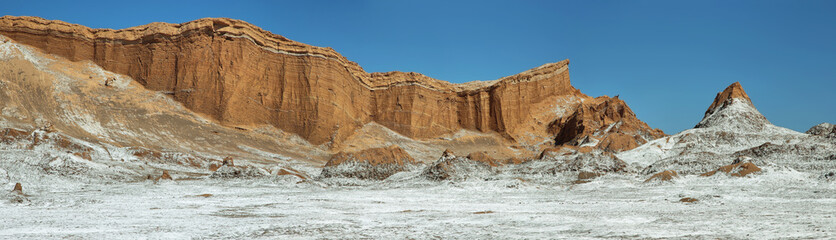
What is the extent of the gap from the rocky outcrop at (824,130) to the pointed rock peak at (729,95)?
1207 centimetres

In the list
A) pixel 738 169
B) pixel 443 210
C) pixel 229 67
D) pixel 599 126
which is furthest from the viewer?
pixel 599 126

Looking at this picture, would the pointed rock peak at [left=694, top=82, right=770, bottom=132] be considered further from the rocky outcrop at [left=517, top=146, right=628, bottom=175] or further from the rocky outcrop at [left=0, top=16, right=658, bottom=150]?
the rocky outcrop at [left=517, top=146, right=628, bottom=175]

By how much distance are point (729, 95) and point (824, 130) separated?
643 inches

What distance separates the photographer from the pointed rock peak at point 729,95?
2709 inches

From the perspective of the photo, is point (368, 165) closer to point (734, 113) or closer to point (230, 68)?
point (734, 113)

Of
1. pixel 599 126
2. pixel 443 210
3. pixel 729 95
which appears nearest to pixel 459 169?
pixel 443 210

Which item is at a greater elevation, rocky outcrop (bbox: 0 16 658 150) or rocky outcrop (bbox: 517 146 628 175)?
rocky outcrop (bbox: 0 16 658 150)

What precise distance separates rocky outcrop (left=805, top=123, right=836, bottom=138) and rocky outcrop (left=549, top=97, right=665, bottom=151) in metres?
17.7

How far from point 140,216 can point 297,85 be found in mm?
69587

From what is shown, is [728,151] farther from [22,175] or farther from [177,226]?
[22,175]

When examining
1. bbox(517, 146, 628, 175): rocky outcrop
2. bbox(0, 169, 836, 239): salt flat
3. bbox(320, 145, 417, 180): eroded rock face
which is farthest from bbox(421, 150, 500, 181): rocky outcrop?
bbox(320, 145, 417, 180): eroded rock face

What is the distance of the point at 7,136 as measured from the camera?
162ft

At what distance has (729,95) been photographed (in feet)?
228

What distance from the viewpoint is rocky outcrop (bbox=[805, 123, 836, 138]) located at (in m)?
50.2
